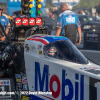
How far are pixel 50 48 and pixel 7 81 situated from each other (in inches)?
Result: 32.9

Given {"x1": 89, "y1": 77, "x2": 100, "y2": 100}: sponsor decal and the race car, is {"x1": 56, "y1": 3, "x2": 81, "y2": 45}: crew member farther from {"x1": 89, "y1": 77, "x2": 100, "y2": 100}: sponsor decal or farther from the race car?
{"x1": 89, "y1": 77, "x2": 100, "y2": 100}: sponsor decal

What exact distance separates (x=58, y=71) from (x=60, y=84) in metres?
0.16

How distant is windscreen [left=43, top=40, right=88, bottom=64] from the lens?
3.14 m

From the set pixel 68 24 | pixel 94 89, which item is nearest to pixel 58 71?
pixel 94 89

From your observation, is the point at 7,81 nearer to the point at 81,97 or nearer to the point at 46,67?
the point at 46,67

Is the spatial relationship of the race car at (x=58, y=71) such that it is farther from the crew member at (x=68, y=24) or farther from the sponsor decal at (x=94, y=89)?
the crew member at (x=68, y=24)

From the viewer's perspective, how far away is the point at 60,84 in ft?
9.46

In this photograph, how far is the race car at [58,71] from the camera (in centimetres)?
255

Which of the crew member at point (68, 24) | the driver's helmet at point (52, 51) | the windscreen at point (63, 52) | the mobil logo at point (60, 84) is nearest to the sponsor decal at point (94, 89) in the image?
the mobil logo at point (60, 84)

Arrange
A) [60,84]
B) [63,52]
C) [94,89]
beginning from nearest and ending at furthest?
[94,89]
[60,84]
[63,52]

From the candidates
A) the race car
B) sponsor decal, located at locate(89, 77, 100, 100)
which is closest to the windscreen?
the race car

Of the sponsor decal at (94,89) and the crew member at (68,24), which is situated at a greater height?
the crew member at (68,24)

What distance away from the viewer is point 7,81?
3.52 meters

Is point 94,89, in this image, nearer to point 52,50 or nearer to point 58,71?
point 58,71
